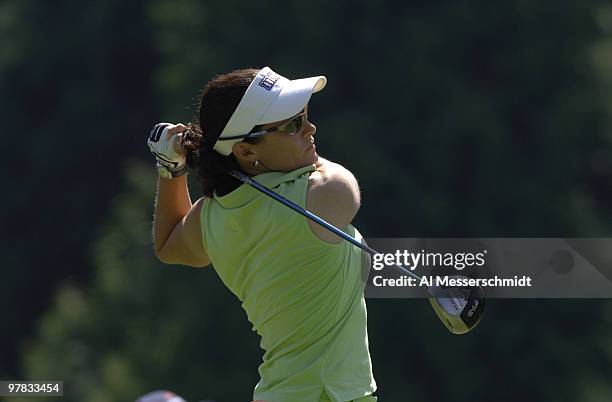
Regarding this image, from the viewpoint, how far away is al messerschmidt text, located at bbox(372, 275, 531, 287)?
4254 mm

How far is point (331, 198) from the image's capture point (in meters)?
3.95

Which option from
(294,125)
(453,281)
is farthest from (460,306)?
(294,125)

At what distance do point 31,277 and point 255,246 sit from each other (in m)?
15.6

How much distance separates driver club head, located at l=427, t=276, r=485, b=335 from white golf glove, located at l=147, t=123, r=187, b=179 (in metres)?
0.73

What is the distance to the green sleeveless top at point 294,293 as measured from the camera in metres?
3.94

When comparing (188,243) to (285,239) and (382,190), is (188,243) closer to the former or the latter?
(285,239)

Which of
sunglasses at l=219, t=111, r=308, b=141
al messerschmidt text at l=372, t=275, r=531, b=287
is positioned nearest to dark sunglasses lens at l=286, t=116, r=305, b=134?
sunglasses at l=219, t=111, r=308, b=141

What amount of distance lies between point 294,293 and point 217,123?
1.48ft

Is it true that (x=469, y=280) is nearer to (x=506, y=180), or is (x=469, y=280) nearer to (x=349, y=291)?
(x=349, y=291)

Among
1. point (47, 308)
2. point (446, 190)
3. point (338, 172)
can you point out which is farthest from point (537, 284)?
point (47, 308)

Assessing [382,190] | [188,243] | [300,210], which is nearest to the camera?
[300,210]

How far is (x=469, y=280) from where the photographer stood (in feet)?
14.1

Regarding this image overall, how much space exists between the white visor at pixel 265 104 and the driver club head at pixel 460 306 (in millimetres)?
617

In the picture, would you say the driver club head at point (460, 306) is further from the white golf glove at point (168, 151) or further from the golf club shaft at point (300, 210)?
the white golf glove at point (168, 151)
